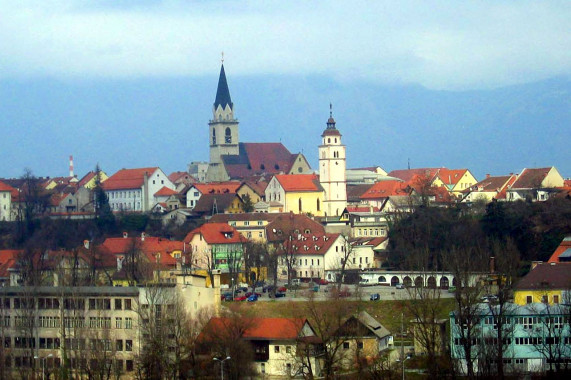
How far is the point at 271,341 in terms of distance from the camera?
64938mm

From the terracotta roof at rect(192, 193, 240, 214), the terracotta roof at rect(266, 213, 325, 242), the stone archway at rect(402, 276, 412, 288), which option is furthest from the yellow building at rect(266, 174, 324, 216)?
the stone archway at rect(402, 276, 412, 288)

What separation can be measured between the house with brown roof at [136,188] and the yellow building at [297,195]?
13964mm

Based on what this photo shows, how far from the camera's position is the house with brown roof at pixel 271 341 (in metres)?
63.0

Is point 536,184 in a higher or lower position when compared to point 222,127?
lower

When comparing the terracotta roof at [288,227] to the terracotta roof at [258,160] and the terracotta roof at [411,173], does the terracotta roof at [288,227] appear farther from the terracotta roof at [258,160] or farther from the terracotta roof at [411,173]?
the terracotta roof at [258,160]

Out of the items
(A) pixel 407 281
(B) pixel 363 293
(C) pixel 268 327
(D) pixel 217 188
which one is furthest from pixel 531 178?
(C) pixel 268 327

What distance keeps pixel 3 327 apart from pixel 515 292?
2391 centimetres

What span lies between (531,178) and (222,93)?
57.3 metres

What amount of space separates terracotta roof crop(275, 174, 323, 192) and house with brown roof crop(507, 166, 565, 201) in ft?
56.8

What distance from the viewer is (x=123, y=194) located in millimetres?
137750

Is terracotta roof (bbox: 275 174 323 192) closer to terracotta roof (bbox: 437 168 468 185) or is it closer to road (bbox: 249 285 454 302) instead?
terracotta roof (bbox: 437 168 468 185)

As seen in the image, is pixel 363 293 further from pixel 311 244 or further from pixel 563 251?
pixel 311 244

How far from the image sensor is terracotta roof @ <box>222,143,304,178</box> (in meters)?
157

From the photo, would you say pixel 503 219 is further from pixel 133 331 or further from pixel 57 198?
pixel 57 198
